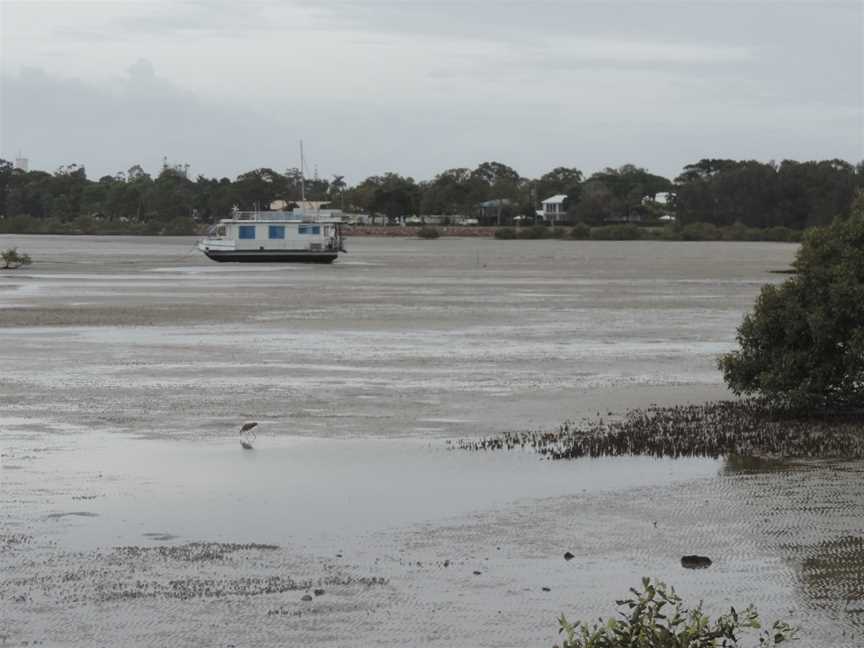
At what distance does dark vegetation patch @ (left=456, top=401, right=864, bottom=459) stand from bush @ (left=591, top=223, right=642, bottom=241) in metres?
164

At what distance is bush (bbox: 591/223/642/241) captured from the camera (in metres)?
182

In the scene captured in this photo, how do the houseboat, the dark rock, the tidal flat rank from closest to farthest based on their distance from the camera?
1. the tidal flat
2. the dark rock
3. the houseboat

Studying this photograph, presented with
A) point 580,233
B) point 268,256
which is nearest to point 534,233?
point 580,233

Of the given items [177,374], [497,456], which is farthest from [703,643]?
[177,374]

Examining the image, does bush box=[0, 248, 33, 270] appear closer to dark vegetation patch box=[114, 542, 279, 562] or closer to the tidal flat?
the tidal flat

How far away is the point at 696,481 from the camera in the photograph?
15062 millimetres

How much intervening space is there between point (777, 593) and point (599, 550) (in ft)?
5.91

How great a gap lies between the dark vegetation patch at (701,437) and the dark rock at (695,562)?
492 centimetres

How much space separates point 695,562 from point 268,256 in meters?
79.0

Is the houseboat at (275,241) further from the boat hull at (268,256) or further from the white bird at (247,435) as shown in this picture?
the white bird at (247,435)

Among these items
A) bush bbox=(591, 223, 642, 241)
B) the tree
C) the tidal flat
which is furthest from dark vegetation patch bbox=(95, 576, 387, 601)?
bush bbox=(591, 223, 642, 241)

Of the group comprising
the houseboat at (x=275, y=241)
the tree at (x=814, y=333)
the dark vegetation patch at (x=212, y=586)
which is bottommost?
the houseboat at (x=275, y=241)

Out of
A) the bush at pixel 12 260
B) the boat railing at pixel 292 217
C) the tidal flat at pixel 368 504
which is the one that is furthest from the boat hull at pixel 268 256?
the tidal flat at pixel 368 504

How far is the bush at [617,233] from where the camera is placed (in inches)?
7185
